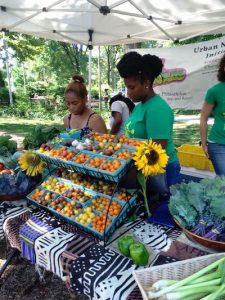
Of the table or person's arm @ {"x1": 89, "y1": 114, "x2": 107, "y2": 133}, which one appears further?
person's arm @ {"x1": 89, "y1": 114, "x2": 107, "y2": 133}

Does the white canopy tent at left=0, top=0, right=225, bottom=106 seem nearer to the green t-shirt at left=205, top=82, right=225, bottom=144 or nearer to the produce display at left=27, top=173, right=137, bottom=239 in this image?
the green t-shirt at left=205, top=82, right=225, bottom=144

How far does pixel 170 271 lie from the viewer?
1.05 meters

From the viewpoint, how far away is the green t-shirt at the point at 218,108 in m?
2.33

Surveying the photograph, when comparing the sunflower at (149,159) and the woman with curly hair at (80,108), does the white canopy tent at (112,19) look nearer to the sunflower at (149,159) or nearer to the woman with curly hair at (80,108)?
the woman with curly hair at (80,108)

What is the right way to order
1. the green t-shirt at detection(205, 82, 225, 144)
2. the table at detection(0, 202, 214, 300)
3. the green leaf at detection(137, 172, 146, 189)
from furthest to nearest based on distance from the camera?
the green t-shirt at detection(205, 82, 225, 144)
the green leaf at detection(137, 172, 146, 189)
the table at detection(0, 202, 214, 300)

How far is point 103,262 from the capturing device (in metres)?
1.27

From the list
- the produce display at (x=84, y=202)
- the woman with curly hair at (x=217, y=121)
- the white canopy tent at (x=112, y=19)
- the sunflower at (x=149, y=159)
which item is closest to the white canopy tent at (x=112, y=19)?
the white canopy tent at (x=112, y=19)

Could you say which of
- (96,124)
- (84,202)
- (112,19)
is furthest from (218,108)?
(112,19)

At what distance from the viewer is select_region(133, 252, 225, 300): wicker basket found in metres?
1.03

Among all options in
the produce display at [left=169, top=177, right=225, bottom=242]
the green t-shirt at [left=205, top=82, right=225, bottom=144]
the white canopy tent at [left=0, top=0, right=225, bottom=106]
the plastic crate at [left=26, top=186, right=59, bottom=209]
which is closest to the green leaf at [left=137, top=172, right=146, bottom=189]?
the produce display at [left=169, top=177, right=225, bottom=242]

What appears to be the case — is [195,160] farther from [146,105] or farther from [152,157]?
[152,157]

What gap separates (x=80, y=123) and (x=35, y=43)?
13.7 meters

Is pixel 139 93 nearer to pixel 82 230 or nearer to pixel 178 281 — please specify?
pixel 82 230

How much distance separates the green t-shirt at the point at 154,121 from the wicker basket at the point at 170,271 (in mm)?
804
